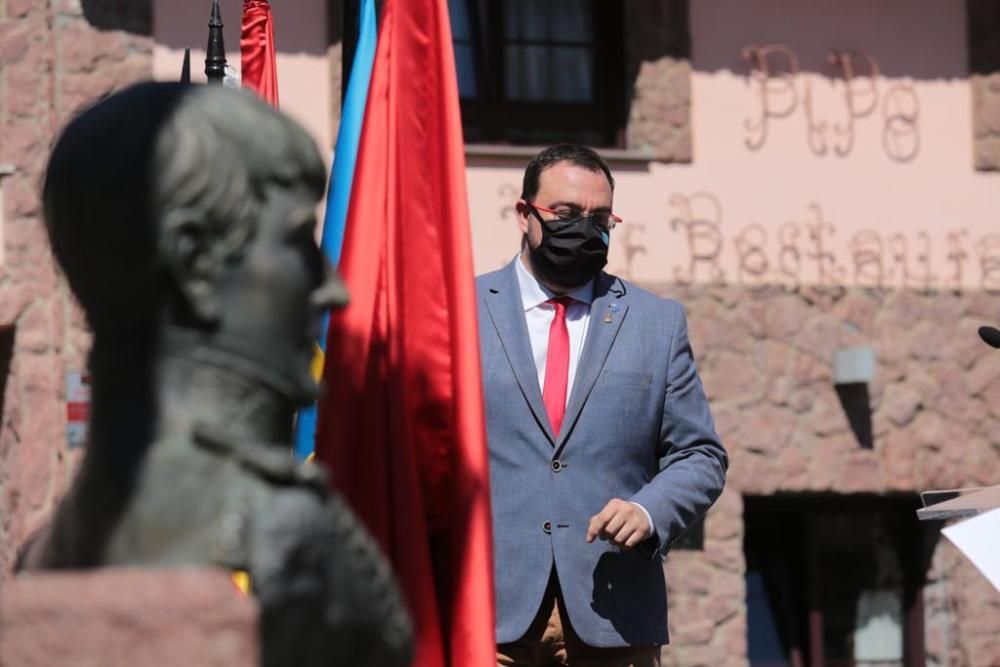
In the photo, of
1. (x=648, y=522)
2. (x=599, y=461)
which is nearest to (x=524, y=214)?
(x=599, y=461)

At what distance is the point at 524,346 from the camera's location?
439cm

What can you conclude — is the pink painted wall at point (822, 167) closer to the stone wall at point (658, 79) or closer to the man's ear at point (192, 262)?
the stone wall at point (658, 79)

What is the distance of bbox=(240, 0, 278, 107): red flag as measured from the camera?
516 centimetres

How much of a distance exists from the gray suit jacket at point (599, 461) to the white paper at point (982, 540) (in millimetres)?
527

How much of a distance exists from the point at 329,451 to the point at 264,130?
95 cm

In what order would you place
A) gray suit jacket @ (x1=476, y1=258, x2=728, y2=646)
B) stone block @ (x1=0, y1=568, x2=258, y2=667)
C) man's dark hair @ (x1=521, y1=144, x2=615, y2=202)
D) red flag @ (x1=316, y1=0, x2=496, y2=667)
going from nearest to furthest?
stone block @ (x1=0, y1=568, x2=258, y2=667)
red flag @ (x1=316, y1=0, x2=496, y2=667)
gray suit jacket @ (x1=476, y1=258, x2=728, y2=646)
man's dark hair @ (x1=521, y1=144, x2=615, y2=202)

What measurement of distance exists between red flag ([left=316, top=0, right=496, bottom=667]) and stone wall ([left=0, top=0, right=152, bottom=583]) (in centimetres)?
537

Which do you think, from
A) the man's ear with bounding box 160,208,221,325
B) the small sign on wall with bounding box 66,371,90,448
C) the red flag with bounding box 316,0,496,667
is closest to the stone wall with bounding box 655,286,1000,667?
the small sign on wall with bounding box 66,371,90,448

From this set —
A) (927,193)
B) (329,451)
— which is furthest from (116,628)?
(927,193)

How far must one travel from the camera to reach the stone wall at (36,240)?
8.70m

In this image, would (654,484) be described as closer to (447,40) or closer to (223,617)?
(447,40)

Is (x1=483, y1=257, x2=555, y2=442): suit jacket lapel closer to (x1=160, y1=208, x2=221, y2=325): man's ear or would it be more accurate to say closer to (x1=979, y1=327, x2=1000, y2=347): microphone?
(x1=979, y1=327, x2=1000, y2=347): microphone

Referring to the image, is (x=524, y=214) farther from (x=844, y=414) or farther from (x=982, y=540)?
(x=844, y=414)

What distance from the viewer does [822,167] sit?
392 inches
